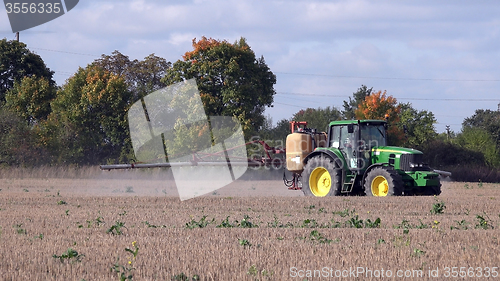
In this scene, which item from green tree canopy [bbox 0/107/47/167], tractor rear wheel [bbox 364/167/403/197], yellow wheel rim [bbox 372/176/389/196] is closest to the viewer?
tractor rear wheel [bbox 364/167/403/197]

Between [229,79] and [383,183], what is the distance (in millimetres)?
25176

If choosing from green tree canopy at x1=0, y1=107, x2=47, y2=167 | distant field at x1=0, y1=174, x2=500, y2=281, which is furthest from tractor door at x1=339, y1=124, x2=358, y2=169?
green tree canopy at x1=0, y1=107, x2=47, y2=167

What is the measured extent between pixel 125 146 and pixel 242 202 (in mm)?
28824

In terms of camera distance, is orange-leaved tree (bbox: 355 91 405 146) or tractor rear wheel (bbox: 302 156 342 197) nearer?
tractor rear wheel (bbox: 302 156 342 197)

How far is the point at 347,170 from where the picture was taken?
65.3 ft

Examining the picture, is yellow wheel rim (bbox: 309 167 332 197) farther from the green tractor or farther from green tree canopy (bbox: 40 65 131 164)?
green tree canopy (bbox: 40 65 131 164)

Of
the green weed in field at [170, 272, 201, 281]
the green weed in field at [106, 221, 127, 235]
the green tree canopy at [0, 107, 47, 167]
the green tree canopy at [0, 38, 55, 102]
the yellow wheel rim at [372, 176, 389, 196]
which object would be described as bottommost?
the green weed in field at [170, 272, 201, 281]

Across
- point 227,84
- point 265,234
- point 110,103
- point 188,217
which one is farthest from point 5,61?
point 265,234

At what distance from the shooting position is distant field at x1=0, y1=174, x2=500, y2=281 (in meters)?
7.52

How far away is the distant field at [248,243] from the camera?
24.7 ft

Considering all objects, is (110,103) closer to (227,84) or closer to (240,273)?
(227,84)

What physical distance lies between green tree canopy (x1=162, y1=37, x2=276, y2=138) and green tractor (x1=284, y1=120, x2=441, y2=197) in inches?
768

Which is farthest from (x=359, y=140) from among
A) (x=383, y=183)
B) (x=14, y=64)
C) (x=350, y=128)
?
(x=14, y=64)

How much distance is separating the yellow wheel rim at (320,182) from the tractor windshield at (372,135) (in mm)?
1844
